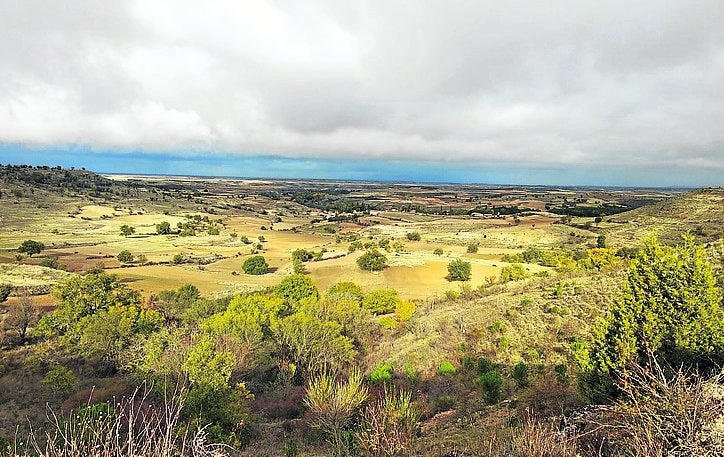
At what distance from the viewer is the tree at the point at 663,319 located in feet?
39.9

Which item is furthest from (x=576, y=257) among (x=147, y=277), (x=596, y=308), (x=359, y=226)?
(x=359, y=226)

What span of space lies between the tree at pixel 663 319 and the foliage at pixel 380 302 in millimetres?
30048

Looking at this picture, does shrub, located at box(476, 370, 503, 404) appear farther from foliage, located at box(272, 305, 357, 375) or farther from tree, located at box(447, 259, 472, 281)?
tree, located at box(447, 259, 472, 281)

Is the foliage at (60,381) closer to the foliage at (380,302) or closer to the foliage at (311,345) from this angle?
the foliage at (311,345)

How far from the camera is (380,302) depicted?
4338cm

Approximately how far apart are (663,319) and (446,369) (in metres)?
13.2

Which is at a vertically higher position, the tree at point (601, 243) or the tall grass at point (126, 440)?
the tall grass at point (126, 440)

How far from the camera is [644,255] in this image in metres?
13.3

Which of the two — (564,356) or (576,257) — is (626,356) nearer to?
(564,356)

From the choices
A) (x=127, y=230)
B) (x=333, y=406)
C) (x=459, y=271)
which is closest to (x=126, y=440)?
(x=333, y=406)

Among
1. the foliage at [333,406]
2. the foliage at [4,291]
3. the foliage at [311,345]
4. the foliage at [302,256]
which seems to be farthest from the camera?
the foliage at [302,256]

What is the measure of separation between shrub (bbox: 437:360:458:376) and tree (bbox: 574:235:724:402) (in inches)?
408

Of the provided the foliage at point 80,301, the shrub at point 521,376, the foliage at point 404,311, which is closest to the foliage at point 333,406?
the shrub at point 521,376

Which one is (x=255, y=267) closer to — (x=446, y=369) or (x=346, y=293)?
(x=346, y=293)
